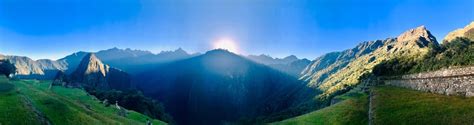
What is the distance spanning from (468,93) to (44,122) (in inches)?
2982

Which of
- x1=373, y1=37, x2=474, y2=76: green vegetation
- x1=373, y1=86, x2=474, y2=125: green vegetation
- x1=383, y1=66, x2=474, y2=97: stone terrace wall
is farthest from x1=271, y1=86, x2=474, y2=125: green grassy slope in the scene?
x1=373, y1=37, x2=474, y2=76: green vegetation

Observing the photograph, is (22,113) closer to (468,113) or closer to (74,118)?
(74,118)

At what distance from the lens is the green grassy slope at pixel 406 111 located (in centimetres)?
5759

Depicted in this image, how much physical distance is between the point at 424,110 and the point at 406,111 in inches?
118

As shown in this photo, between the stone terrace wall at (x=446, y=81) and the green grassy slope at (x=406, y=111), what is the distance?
1.93m

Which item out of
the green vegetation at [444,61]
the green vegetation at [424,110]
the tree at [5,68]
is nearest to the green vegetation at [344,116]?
the green vegetation at [424,110]

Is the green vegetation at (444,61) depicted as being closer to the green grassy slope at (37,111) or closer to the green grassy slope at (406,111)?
the green grassy slope at (406,111)

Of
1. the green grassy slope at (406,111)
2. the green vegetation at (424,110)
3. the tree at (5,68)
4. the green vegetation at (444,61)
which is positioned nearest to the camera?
the green vegetation at (424,110)

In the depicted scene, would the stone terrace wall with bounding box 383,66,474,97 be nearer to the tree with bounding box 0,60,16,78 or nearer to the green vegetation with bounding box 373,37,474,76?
the green vegetation with bounding box 373,37,474,76

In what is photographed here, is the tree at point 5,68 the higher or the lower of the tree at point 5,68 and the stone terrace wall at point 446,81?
the higher

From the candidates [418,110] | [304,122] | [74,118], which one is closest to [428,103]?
[418,110]

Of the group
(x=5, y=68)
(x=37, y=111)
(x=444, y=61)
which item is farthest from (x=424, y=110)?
(x=5, y=68)

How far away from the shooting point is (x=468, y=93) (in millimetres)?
64438

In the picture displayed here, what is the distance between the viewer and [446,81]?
73.0m
